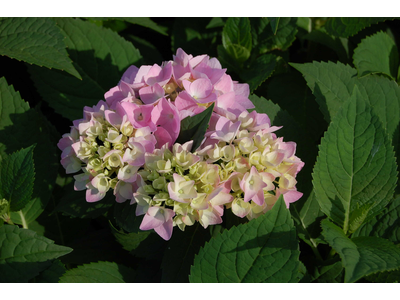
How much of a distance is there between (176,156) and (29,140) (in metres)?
0.83

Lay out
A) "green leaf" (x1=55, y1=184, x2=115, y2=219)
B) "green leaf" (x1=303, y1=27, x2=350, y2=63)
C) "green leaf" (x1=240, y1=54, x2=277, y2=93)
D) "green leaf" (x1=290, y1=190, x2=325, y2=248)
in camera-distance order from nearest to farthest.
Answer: "green leaf" (x1=55, y1=184, x2=115, y2=219) < "green leaf" (x1=290, y1=190, x2=325, y2=248) < "green leaf" (x1=240, y1=54, x2=277, y2=93) < "green leaf" (x1=303, y1=27, x2=350, y2=63)

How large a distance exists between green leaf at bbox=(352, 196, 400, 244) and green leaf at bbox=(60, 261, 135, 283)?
2.89ft

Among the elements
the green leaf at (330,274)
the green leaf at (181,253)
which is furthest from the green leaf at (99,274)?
the green leaf at (330,274)

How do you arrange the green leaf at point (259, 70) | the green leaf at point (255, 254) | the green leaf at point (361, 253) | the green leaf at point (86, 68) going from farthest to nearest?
the green leaf at point (86, 68) → the green leaf at point (259, 70) → the green leaf at point (255, 254) → the green leaf at point (361, 253)

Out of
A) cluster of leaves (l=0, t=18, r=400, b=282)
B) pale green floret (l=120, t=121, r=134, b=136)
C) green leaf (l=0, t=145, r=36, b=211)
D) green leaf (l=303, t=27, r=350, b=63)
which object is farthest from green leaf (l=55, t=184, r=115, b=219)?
green leaf (l=303, t=27, r=350, b=63)

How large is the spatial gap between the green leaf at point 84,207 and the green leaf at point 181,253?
28 centimetres

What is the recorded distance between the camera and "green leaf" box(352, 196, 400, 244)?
1371 mm

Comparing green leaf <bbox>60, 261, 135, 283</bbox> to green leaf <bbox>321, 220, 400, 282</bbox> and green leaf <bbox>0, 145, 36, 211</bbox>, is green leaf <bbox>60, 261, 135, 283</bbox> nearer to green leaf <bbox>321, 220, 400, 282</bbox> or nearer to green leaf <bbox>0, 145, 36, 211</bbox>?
green leaf <bbox>0, 145, 36, 211</bbox>

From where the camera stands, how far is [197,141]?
1.07 metres

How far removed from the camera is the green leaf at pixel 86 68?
1805 mm

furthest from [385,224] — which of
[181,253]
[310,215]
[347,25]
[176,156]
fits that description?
[347,25]

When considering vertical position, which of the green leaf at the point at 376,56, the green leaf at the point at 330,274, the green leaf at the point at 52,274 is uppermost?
the green leaf at the point at 376,56

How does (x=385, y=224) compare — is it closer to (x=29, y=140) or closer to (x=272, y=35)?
(x=272, y=35)

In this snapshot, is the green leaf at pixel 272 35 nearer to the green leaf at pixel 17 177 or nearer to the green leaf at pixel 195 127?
the green leaf at pixel 195 127
